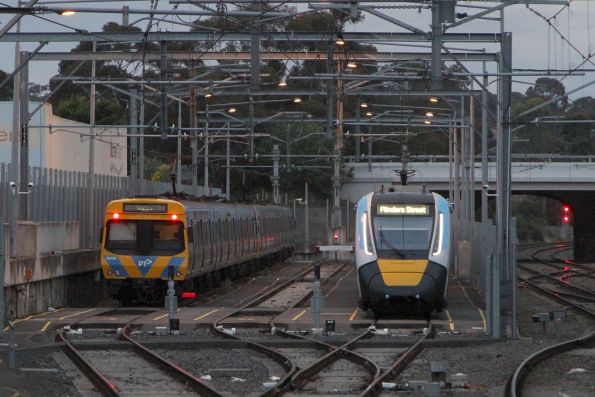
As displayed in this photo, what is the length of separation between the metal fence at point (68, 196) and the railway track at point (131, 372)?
27.9 feet

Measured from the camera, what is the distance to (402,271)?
2666 cm

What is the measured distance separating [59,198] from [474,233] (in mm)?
13346

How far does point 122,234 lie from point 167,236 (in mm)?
1184

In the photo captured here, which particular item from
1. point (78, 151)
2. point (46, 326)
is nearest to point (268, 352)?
point (46, 326)

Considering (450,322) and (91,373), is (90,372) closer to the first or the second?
(91,373)

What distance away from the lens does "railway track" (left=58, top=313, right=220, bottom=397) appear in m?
15.9

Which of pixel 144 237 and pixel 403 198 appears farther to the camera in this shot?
pixel 144 237

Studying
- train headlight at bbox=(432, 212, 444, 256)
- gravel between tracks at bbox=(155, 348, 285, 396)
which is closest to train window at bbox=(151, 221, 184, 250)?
train headlight at bbox=(432, 212, 444, 256)

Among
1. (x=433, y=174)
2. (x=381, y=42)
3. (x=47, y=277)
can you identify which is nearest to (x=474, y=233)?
(x=381, y=42)

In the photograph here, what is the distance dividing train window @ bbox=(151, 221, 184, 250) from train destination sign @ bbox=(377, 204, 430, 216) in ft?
24.2

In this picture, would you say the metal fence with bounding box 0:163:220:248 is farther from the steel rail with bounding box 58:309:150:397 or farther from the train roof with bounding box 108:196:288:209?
the steel rail with bounding box 58:309:150:397

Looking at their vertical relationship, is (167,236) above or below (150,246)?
above

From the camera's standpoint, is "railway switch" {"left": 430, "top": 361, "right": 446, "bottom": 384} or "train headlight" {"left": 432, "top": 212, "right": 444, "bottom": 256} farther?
"train headlight" {"left": 432, "top": 212, "right": 444, "bottom": 256}

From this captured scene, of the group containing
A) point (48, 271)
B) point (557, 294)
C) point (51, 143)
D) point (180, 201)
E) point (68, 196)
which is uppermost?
point (51, 143)
